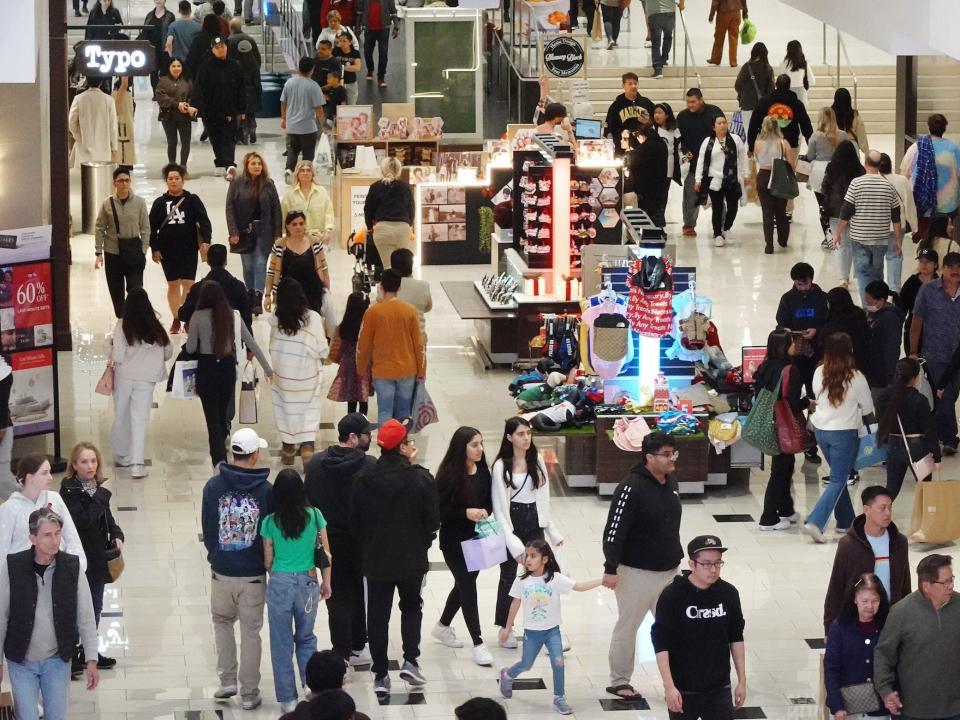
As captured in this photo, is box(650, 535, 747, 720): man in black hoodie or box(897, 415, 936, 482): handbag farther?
box(897, 415, 936, 482): handbag

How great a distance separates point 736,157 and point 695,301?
7222mm

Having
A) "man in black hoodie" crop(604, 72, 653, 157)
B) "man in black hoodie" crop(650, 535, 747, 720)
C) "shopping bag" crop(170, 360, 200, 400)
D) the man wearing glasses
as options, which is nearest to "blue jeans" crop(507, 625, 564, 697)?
"man in black hoodie" crop(650, 535, 747, 720)

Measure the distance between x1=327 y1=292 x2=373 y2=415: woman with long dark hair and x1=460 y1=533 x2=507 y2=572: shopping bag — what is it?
3486mm

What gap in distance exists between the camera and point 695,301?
1209 cm

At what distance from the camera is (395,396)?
1227cm

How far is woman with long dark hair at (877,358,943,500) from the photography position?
10602 millimetres

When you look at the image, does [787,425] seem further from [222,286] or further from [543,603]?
[222,286]

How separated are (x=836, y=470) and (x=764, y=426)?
541 millimetres

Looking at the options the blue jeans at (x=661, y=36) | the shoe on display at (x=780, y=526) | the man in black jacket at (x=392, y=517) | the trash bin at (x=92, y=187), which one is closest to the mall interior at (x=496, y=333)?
the trash bin at (x=92, y=187)

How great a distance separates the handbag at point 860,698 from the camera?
7.54 metres

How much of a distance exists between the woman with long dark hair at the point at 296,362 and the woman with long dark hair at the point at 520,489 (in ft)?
9.90

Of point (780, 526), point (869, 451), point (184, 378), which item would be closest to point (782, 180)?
point (780, 526)

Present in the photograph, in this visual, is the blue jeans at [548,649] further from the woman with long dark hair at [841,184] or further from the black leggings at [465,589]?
the woman with long dark hair at [841,184]

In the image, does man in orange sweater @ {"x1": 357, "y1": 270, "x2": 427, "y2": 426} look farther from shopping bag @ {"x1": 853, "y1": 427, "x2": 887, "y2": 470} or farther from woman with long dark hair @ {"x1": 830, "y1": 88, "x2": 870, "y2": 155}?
woman with long dark hair @ {"x1": 830, "y1": 88, "x2": 870, "y2": 155}
